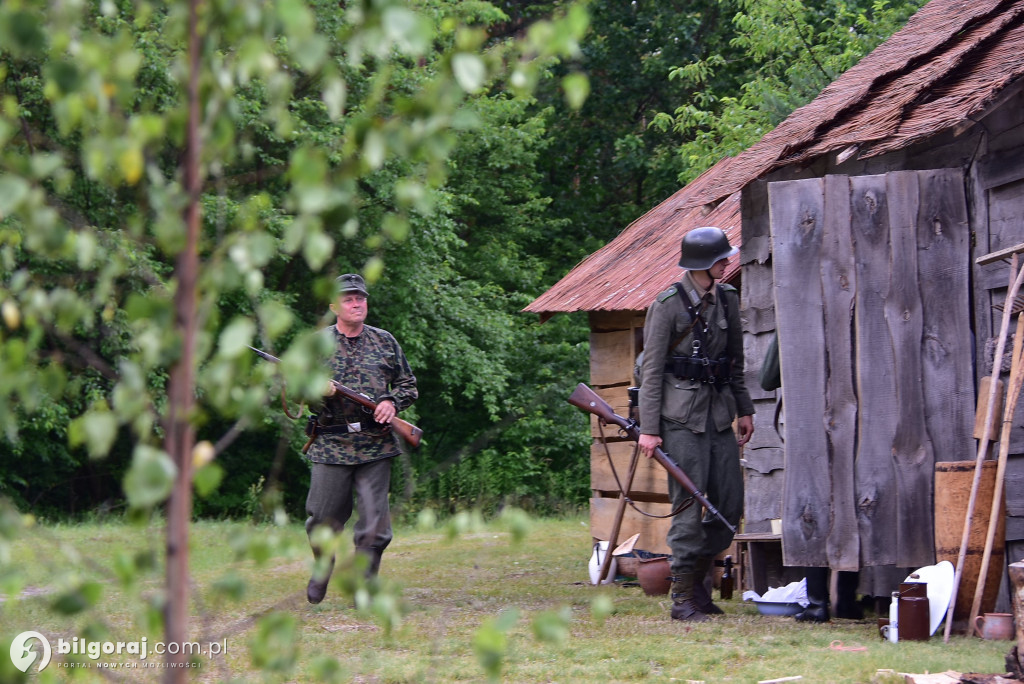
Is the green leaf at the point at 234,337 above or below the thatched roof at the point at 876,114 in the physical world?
below

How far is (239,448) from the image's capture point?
18734 millimetres

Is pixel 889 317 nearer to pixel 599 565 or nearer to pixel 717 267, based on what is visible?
pixel 717 267

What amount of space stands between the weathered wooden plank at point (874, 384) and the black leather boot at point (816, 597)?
43cm

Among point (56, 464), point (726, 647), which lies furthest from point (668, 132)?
point (726, 647)

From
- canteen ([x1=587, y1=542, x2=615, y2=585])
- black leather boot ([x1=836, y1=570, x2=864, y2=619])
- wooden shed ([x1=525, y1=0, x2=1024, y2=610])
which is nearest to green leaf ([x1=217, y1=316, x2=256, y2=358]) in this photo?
wooden shed ([x1=525, y1=0, x2=1024, y2=610])

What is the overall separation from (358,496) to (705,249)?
2.59 metres

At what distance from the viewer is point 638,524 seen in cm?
986

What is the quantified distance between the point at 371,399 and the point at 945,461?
132 inches

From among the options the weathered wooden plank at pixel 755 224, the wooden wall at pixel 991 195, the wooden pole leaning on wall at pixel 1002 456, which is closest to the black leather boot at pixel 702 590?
the wooden pole leaning on wall at pixel 1002 456

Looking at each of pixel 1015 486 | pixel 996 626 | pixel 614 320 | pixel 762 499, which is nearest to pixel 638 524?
pixel 614 320

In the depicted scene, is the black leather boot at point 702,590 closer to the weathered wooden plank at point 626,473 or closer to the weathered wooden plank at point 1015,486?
the weathered wooden plank at point 1015,486

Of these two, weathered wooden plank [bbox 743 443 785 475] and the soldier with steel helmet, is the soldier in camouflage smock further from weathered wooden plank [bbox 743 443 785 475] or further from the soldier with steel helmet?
weathered wooden plank [bbox 743 443 785 475]

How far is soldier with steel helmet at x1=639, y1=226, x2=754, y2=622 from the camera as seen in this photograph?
631 cm

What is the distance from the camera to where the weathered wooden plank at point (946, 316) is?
19.7 ft
